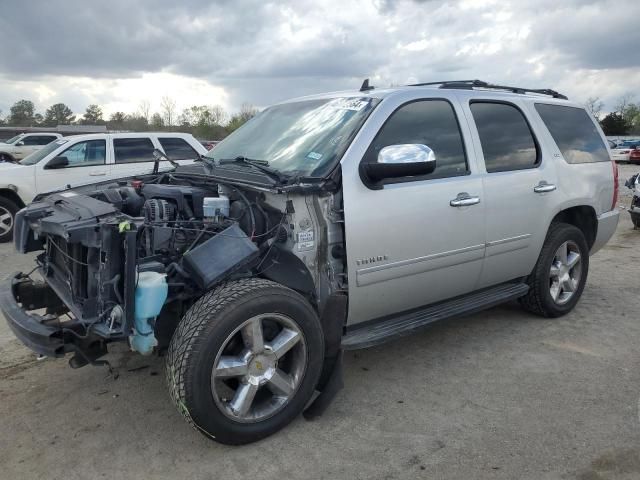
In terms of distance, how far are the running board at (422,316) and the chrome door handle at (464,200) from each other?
775 millimetres

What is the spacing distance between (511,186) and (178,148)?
7.26 meters

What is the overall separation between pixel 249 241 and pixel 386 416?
52.5 inches

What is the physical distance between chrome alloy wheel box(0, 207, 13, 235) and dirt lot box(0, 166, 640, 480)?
5.48m

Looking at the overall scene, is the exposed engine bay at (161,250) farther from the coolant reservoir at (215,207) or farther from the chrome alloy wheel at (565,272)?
the chrome alloy wheel at (565,272)

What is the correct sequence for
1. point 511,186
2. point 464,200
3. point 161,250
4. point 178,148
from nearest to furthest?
point 161,250 < point 464,200 < point 511,186 < point 178,148

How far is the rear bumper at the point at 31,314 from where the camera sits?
9.15 ft

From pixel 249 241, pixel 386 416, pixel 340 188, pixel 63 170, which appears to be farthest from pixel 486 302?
pixel 63 170

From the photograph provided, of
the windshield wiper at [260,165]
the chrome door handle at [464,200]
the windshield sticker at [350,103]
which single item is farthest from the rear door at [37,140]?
the chrome door handle at [464,200]

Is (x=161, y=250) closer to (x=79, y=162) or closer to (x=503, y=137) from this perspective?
(x=503, y=137)

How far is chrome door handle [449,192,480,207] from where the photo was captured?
12.3ft

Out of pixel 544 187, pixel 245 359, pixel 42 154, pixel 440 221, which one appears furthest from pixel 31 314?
pixel 42 154

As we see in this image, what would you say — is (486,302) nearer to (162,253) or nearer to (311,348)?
(311,348)

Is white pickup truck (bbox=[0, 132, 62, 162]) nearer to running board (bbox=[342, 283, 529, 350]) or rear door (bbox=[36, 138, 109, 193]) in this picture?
rear door (bbox=[36, 138, 109, 193])

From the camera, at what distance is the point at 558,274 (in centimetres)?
487
